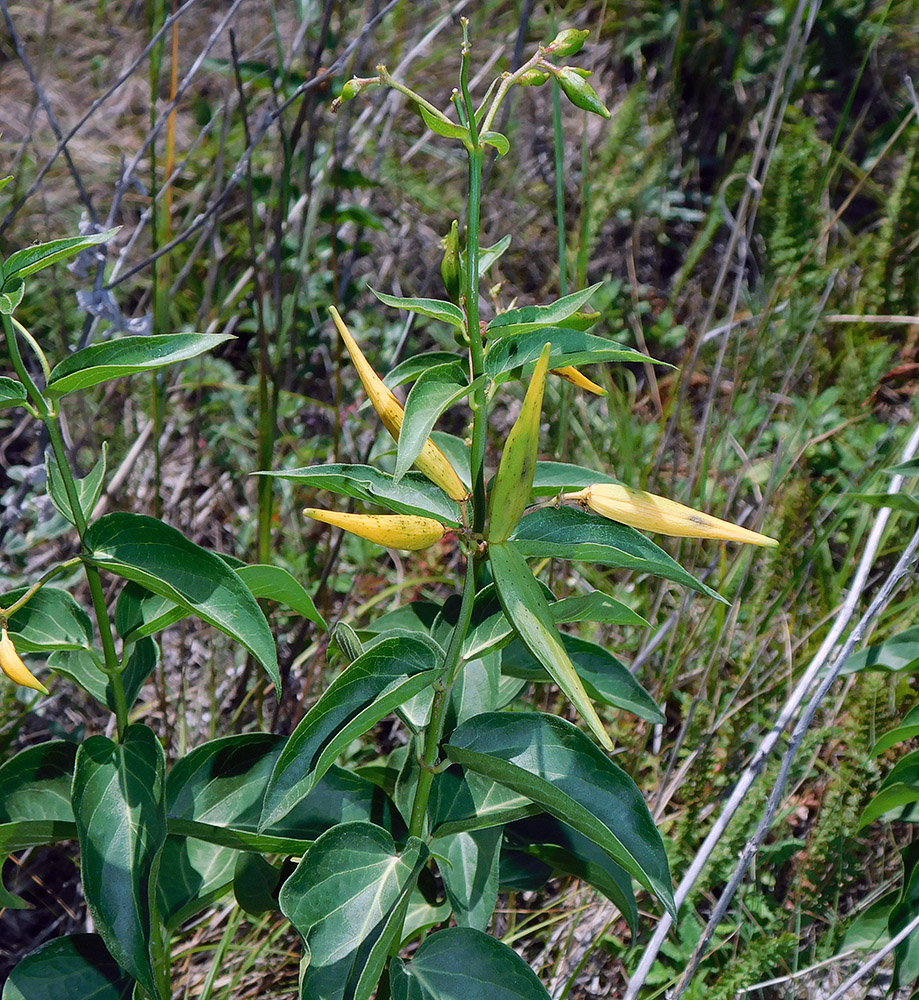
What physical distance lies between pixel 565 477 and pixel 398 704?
1.12ft

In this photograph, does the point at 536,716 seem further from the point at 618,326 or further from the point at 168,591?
the point at 618,326

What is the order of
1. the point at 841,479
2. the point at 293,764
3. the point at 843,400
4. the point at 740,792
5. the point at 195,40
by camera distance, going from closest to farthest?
the point at 293,764 → the point at 740,792 → the point at 841,479 → the point at 843,400 → the point at 195,40

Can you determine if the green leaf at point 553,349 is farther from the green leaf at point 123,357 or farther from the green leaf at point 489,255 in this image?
the green leaf at point 123,357

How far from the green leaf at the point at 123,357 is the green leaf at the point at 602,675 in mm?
568

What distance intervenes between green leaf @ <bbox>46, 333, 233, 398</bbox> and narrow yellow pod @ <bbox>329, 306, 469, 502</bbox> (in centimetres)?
14

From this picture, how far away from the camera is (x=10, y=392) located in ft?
3.09

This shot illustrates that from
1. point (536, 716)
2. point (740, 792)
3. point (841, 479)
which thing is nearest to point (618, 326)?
point (841, 479)

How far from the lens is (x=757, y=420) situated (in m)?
2.42

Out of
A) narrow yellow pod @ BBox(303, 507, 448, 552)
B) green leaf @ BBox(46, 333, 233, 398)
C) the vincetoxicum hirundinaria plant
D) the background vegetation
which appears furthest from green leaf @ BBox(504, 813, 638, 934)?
green leaf @ BBox(46, 333, 233, 398)

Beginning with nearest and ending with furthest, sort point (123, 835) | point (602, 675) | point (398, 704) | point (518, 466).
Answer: point (518, 466), point (398, 704), point (123, 835), point (602, 675)

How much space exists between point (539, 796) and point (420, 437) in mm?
380

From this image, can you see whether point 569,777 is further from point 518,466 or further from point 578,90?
point 578,90

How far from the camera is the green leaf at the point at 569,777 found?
0.90 metres

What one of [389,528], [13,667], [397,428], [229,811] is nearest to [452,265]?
[397,428]
